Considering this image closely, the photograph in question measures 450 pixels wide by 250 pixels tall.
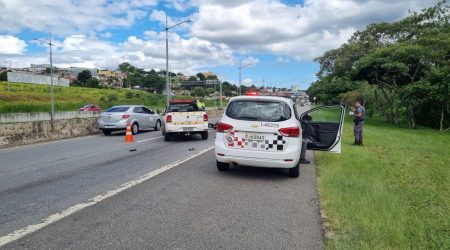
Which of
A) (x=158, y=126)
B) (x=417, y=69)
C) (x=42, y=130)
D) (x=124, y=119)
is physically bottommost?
(x=158, y=126)

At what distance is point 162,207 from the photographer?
19.4 ft

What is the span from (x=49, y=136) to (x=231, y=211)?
48.5 feet

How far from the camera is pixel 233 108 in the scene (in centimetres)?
856

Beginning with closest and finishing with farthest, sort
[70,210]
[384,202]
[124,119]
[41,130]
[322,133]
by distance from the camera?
[70,210] < [384,202] < [322,133] < [41,130] < [124,119]

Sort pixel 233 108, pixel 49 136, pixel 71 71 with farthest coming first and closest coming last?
pixel 71 71
pixel 49 136
pixel 233 108

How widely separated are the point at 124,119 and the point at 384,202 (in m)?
15.6

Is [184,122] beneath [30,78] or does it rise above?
beneath

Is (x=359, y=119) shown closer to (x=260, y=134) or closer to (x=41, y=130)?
(x=260, y=134)

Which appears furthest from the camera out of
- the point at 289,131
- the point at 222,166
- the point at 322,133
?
the point at 322,133

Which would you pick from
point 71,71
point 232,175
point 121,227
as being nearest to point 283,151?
point 232,175

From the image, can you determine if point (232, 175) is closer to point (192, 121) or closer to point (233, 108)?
point (233, 108)

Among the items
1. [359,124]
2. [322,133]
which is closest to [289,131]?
[322,133]

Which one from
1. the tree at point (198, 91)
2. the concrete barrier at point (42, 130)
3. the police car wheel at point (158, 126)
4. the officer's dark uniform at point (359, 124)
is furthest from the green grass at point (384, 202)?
the tree at point (198, 91)

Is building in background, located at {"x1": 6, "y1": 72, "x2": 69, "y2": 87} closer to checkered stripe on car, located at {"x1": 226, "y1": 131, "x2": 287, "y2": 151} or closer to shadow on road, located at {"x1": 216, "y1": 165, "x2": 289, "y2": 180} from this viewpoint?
shadow on road, located at {"x1": 216, "y1": 165, "x2": 289, "y2": 180}
